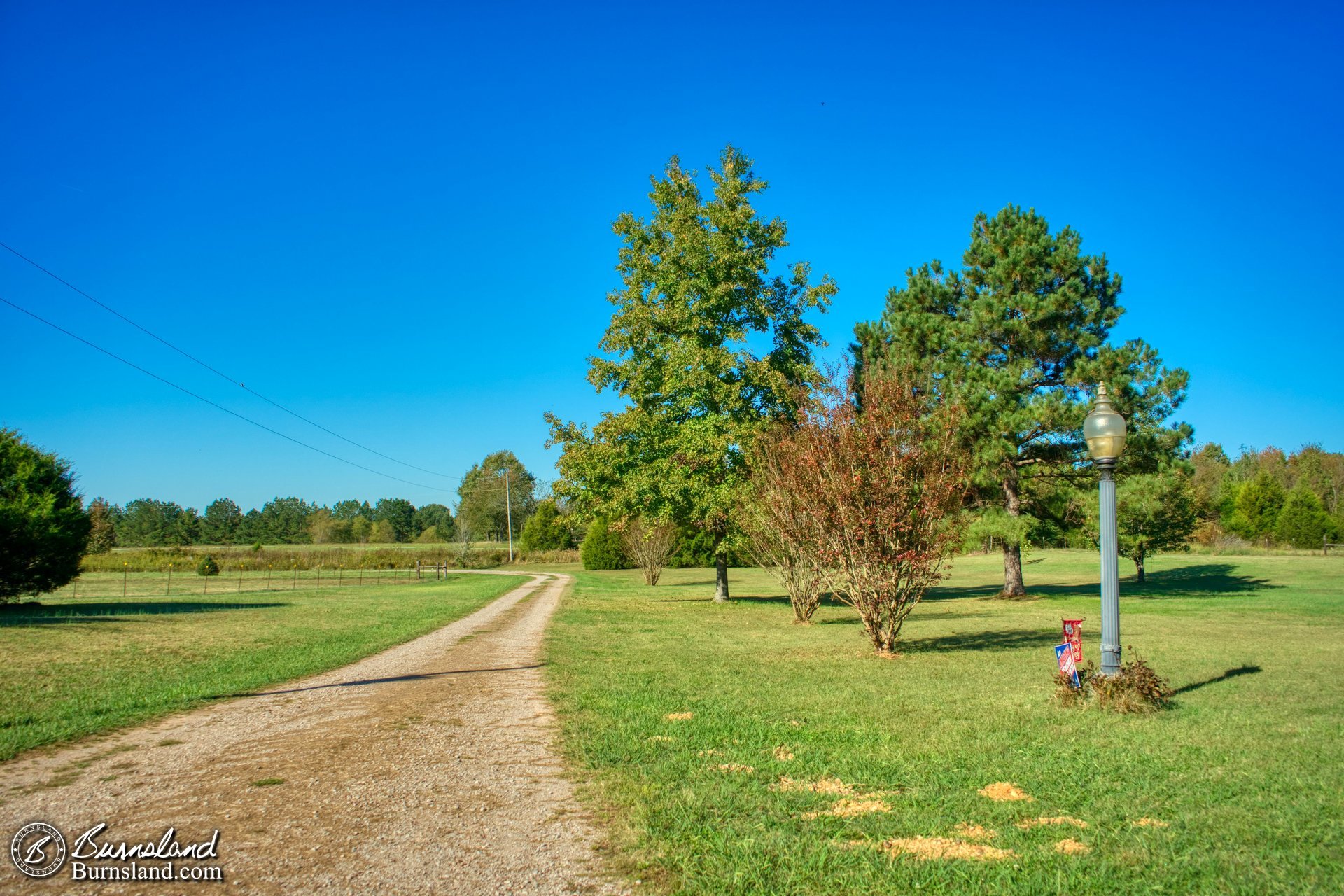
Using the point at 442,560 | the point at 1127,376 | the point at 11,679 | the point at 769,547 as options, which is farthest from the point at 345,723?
the point at 442,560

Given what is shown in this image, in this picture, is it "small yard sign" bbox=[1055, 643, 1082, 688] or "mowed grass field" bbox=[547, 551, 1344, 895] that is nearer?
"mowed grass field" bbox=[547, 551, 1344, 895]

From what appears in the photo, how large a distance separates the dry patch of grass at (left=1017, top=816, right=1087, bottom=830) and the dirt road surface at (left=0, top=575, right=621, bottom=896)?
250 centimetres

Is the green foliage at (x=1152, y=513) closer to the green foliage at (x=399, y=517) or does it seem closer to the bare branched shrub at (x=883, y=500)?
the bare branched shrub at (x=883, y=500)

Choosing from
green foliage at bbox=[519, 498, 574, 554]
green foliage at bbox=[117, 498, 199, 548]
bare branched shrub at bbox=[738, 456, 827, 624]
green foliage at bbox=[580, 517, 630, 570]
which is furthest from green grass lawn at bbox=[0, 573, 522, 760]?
green foliage at bbox=[117, 498, 199, 548]

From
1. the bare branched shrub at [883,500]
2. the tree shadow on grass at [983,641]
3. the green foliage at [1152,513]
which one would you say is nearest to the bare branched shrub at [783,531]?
the bare branched shrub at [883,500]

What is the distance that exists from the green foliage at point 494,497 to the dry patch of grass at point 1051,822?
8943 cm

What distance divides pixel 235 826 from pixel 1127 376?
25.9 metres

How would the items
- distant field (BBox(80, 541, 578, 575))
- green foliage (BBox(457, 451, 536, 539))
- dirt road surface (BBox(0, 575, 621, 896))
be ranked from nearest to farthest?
dirt road surface (BBox(0, 575, 621, 896)) → distant field (BBox(80, 541, 578, 575)) → green foliage (BBox(457, 451, 536, 539))

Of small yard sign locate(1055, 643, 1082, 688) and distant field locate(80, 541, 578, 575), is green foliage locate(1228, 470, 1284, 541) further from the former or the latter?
small yard sign locate(1055, 643, 1082, 688)

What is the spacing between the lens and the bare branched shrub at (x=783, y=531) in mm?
13070

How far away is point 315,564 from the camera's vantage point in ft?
186

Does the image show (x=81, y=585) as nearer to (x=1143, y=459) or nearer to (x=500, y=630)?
(x=500, y=630)

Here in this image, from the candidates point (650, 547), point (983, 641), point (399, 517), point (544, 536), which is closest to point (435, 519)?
point (399, 517)

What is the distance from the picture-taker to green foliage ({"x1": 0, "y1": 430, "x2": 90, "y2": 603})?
73.5 feet
